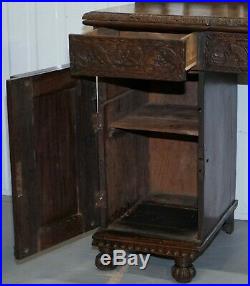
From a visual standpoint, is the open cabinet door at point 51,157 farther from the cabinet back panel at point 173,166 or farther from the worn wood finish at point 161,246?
the cabinet back panel at point 173,166

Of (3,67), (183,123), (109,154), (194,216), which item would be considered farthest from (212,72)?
(3,67)

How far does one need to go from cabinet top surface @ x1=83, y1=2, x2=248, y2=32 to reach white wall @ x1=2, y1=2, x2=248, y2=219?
0.52 meters

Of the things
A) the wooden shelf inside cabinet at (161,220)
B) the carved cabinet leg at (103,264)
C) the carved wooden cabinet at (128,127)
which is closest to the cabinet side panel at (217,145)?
the carved wooden cabinet at (128,127)

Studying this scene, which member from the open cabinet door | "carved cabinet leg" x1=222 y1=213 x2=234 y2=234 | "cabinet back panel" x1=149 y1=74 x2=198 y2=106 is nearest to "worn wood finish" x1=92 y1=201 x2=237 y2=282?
the open cabinet door

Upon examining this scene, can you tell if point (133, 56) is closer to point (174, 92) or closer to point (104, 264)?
point (174, 92)

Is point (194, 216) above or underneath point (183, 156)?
underneath

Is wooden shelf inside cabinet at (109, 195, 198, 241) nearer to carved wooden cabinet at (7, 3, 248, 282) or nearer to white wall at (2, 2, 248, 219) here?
carved wooden cabinet at (7, 3, 248, 282)

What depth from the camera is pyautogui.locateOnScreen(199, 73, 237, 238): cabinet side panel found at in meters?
2.55

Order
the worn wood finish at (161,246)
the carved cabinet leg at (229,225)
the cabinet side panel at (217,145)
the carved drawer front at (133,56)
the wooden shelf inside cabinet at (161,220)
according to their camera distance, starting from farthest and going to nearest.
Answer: the carved cabinet leg at (229,225) → the wooden shelf inside cabinet at (161,220) → the worn wood finish at (161,246) → the cabinet side panel at (217,145) → the carved drawer front at (133,56)

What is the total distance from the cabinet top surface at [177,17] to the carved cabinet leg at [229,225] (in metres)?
0.90

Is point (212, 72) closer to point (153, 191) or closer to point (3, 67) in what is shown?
point (153, 191)

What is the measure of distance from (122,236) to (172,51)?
2.60ft

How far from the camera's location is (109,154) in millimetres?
2748

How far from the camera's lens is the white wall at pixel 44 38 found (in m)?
3.21
